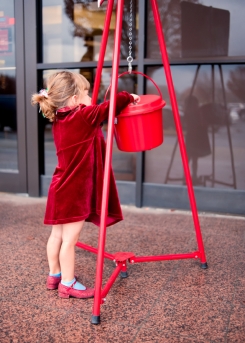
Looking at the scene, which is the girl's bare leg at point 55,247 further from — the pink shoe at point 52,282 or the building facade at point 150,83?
the building facade at point 150,83

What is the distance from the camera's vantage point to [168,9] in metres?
4.16

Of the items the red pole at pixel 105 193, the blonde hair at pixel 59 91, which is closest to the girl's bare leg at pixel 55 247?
the red pole at pixel 105 193

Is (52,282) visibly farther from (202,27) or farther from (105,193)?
(202,27)

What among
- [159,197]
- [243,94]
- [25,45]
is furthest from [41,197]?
[243,94]

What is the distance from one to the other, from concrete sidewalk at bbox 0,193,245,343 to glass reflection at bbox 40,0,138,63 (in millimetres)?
1898

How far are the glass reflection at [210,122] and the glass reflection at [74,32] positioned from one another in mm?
713

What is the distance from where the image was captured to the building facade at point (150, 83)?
408 centimetres

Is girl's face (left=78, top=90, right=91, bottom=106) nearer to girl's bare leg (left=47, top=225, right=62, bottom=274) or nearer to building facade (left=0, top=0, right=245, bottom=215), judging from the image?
girl's bare leg (left=47, top=225, right=62, bottom=274)

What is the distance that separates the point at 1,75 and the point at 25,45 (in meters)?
0.50

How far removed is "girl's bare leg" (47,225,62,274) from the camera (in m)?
2.63

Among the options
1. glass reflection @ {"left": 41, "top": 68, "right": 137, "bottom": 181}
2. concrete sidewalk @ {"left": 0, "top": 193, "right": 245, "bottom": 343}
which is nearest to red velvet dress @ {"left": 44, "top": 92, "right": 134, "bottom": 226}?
concrete sidewalk @ {"left": 0, "top": 193, "right": 245, "bottom": 343}

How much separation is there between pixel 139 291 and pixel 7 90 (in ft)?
10.4

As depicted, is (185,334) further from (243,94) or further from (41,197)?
(41,197)

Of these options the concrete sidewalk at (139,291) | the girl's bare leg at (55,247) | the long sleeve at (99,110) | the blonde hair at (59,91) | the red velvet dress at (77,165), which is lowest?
the concrete sidewalk at (139,291)
